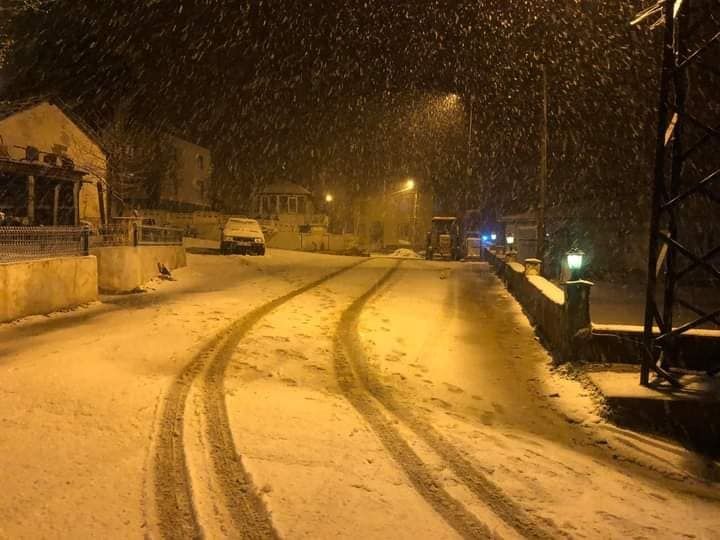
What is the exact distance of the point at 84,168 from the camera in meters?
29.3

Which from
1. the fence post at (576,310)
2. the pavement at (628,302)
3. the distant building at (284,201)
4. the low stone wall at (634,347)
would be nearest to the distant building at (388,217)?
the distant building at (284,201)

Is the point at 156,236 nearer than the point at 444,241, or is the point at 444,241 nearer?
the point at 156,236

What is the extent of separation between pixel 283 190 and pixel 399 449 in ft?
193

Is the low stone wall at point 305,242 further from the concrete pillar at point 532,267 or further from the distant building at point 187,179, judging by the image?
the concrete pillar at point 532,267

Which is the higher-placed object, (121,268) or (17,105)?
(17,105)

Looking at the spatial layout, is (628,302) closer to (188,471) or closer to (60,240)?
(60,240)

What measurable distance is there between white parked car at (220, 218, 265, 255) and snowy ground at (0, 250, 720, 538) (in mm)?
16156

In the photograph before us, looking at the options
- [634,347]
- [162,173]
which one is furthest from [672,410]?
[162,173]

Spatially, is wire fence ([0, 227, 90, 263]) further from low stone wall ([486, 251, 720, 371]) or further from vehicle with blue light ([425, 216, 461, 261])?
vehicle with blue light ([425, 216, 461, 261])

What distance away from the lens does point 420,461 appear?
5.06 m

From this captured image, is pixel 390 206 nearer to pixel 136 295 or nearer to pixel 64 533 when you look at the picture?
pixel 136 295

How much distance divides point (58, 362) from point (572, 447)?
6350 mm

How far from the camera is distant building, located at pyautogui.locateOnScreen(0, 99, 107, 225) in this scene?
2409 cm

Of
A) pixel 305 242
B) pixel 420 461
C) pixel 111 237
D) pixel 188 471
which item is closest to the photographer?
pixel 188 471
